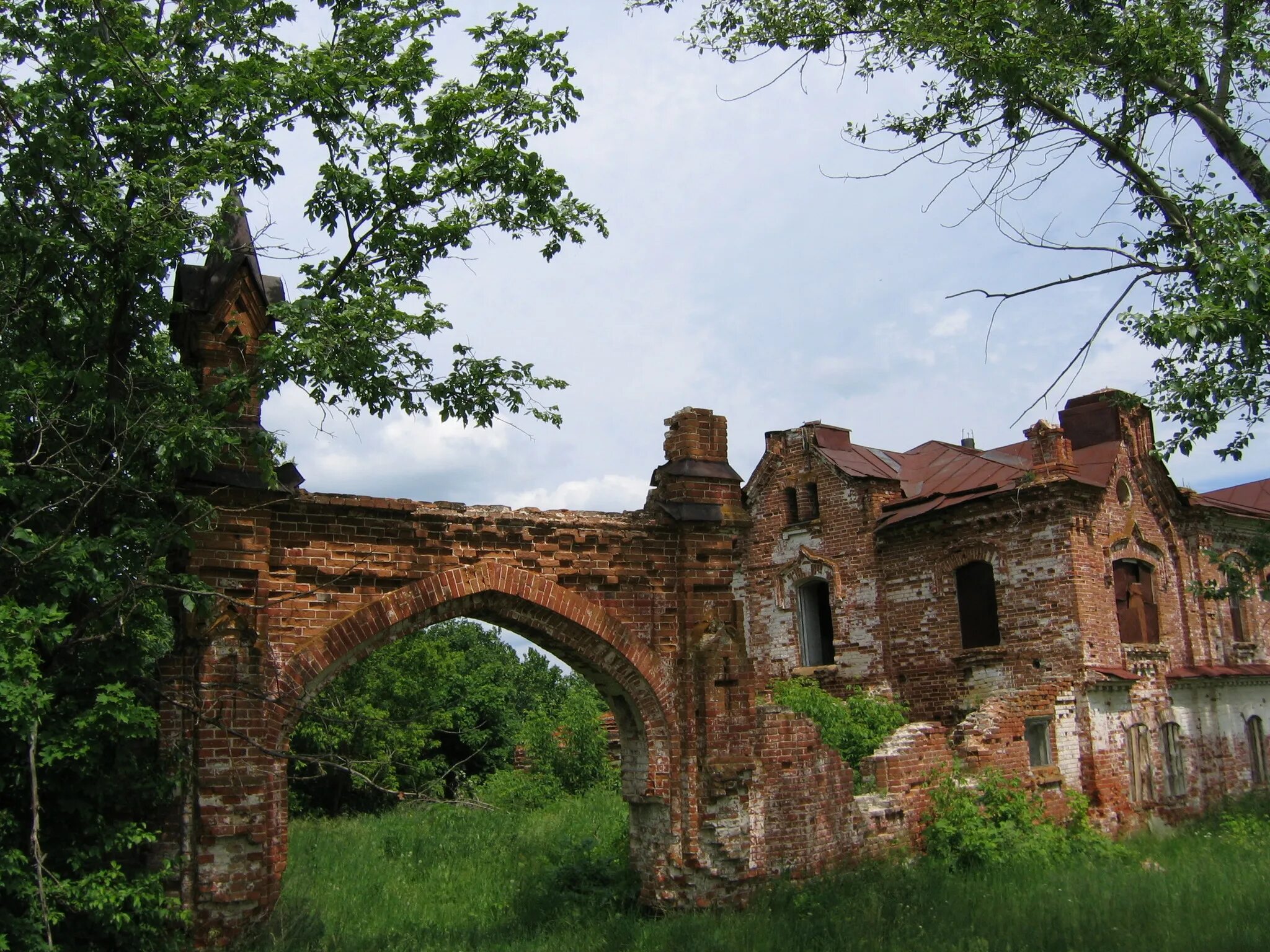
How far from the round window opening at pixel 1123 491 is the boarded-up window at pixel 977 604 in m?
2.79

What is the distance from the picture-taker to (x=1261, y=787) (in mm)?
20906

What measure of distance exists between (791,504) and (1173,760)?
27.5ft

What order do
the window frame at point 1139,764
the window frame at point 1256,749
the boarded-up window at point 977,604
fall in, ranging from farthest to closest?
the window frame at point 1256,749, the boarded-up window at point 977,604, the window frame at point 1139,764

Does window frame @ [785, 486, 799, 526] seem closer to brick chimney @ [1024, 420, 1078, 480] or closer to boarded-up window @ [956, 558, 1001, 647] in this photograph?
boarded-up window @ [956, 558, 1001, 647]

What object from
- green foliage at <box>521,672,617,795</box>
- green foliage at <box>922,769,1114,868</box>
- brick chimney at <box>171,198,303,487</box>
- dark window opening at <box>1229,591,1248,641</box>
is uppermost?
brick chimney at <box>171,198,303,487</box>

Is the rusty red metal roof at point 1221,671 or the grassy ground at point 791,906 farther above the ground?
the rusty red metal roof at point 1221,671

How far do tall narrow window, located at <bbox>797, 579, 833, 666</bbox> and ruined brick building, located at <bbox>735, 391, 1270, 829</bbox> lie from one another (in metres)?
0.04

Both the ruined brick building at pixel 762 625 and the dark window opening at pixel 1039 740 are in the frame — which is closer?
the ruined brick building at pixel 762 625

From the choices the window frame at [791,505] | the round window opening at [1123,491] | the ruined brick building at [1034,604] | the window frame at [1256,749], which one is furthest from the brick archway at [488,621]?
the window frame at [1256,749]

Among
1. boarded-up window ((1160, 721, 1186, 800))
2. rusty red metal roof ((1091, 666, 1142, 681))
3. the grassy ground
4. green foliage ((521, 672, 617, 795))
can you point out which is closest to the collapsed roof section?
rusty red metal roof ((1091, 666, 1142, 681))

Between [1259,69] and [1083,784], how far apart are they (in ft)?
38.0

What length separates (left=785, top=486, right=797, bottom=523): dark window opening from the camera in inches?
864

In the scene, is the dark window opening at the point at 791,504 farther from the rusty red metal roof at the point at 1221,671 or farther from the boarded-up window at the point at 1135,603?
the rusty red metal roof at the point at 1221,671

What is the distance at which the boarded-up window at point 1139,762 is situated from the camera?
1805cm
